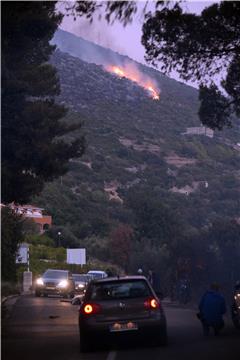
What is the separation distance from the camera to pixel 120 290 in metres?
21.6

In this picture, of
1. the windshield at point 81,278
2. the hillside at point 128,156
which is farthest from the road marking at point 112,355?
the hillside at point 128,156

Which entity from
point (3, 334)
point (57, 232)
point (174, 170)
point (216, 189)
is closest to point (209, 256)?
point (3, 334)

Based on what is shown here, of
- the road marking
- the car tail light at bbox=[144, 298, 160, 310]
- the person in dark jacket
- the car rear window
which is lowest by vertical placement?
the person in dark jacket

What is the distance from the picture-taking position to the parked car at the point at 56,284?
52.8m

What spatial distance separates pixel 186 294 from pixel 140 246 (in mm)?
17788

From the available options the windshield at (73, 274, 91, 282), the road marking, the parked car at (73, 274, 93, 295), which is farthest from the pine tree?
the windshield at (73, 274, 91, 282)

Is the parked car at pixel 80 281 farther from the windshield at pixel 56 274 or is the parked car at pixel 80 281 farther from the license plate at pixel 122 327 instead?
the license plate at pixel 122 327

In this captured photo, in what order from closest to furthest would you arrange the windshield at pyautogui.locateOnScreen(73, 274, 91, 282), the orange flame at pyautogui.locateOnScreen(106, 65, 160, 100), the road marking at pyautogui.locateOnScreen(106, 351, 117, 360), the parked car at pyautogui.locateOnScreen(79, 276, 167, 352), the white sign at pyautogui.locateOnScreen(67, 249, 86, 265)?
1. the road marking at pyautogui.locateOnScreen(106, 351, 117, 360)
2. the parked car at pyautogui.locateOnScreen(79, 276, 167, 352)
3. the windshield at pyautogui.locateOnScreen(73, 274, 91, 282)
4. the white sign at pyautogui.locateOnScreen(67, 249, 86, 265)
5. the orange flame at pyautogui.locateOnScreen(106, 65, 160, 100)

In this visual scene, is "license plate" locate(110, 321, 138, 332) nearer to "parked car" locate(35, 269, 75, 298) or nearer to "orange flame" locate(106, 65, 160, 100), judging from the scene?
"parked car" locate(35, 269, 75, 298)

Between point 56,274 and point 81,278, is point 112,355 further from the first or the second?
point 81,278

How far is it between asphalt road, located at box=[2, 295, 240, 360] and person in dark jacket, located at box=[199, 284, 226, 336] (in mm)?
317

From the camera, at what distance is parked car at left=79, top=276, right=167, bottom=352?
21.1 metres

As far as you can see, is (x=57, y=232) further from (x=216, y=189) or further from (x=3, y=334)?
(x=3, y=334)

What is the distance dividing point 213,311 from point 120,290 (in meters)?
3.51
